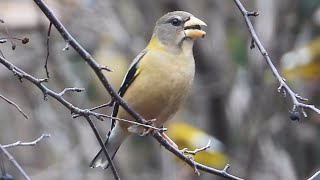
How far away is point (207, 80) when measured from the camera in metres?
5.53

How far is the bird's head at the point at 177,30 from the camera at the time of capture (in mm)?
3039

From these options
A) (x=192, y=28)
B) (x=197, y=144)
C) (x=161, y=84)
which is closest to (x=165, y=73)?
(x=161, y=84)

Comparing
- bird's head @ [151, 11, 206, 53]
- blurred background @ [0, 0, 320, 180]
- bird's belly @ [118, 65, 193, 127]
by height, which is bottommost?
blurred background @ [0, 0, 320, 180]

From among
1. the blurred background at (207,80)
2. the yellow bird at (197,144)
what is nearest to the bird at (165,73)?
the yellow bird at (197,144)

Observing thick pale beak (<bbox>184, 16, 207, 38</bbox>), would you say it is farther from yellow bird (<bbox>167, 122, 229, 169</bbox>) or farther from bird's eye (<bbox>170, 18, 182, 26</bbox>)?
yellow bird (<bbox>167, 122, 229, 169</bbox>)

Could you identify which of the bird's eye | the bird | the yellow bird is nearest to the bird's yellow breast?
the bird

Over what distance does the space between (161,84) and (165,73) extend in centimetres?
4

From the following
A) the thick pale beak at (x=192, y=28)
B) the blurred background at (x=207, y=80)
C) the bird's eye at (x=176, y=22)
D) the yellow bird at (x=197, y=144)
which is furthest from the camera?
the blurred background at (x=207, y=80)

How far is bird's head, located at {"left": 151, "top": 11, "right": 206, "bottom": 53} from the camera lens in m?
3.04

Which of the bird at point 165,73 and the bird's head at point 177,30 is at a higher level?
the bird's head at point 177,30

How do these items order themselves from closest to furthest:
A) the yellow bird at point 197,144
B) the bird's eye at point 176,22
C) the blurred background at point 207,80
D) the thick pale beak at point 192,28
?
the thick pale beak at point 192,28, the bird's eye at point 176,22, the yellow bird at point 197,144, the blurred background at point 207,80

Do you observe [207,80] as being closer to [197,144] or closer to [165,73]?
[197,144]

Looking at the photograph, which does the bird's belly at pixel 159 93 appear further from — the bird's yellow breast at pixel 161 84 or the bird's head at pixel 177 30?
the bird's head at pixel 177 30

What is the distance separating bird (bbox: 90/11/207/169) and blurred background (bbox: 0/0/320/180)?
142cm
